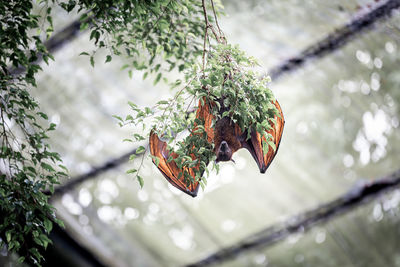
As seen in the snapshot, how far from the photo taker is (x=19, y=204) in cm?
160

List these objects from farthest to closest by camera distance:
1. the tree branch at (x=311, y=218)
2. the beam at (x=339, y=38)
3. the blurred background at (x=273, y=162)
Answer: the tree branch at (x=311, y=218), the blurred background at (x=273, y=162), the beam at (x=339, y=38)

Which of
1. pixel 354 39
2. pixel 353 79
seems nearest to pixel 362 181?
pixel 353 79

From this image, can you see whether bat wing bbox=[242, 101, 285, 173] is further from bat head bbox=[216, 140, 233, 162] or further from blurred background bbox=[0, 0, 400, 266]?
blurred background bbox=[0, 0, 400, 266]

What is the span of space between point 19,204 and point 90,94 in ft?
4.62

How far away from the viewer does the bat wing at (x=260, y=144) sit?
1.40 m

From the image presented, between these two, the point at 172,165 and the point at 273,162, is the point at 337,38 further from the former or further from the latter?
the point at 172,165

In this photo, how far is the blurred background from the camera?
2498 mm

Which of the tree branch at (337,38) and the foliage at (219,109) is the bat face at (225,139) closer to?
the foliage at (219,109)

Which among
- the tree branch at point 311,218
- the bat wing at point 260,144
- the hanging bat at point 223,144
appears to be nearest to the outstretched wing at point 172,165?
the hanging bat at point 223,144

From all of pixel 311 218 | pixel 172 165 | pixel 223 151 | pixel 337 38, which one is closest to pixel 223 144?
pixel 223 151

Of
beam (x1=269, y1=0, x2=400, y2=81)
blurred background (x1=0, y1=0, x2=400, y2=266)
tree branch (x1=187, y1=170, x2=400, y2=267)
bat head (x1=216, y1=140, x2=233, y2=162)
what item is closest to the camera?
bat head (x1=216, y1=140, x2=233, y2=162)

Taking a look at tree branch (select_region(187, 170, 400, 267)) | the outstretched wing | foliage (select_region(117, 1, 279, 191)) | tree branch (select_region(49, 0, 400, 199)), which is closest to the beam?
tree branch (select_region(49, 0, 400, 199))

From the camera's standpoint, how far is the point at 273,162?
274 cm

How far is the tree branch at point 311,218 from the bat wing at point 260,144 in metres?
1.45
